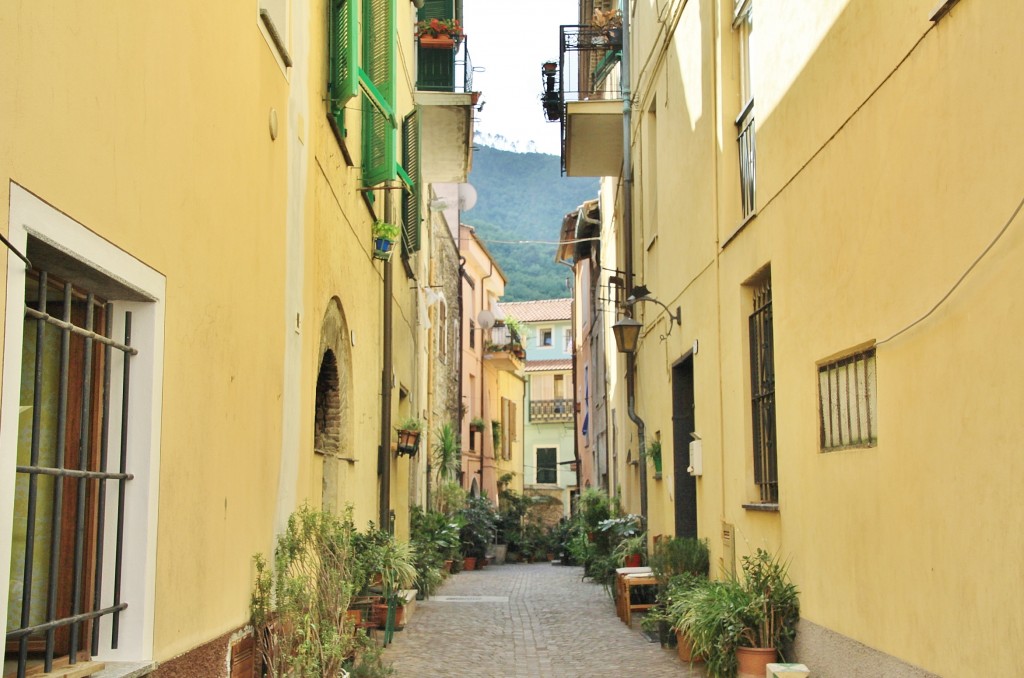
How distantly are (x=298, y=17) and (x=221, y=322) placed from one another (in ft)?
8.69

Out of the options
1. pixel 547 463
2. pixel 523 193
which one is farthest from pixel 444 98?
pixel 523 193

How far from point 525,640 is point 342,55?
18.3ft

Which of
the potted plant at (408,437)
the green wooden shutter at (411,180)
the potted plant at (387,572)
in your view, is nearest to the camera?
the potted plant at (387,572)

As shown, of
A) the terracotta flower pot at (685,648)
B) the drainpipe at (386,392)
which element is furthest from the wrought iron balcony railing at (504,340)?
the terracotta flower pot at (685,648)

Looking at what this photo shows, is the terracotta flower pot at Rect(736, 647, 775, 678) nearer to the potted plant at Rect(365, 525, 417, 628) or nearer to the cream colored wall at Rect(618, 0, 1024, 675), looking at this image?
the cream colored wall at Rect(618, 0, 1024, 675)

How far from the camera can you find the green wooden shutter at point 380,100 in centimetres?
1005

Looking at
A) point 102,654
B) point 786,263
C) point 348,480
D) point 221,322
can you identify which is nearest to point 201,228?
point 221,322

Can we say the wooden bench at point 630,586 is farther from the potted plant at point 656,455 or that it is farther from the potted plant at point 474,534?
the potted plant at point 474,534

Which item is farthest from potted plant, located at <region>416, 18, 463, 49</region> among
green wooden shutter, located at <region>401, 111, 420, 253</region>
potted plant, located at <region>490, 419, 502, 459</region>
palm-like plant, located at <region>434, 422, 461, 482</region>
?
potted plant, located at <region>490, 419, 502, 459</region>

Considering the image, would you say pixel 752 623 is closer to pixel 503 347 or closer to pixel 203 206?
pixel 203 206

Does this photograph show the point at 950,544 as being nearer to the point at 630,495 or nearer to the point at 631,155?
the point at 631,155

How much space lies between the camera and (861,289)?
5.80 m

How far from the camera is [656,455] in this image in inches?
517

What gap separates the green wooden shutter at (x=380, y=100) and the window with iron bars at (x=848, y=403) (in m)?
4.77
